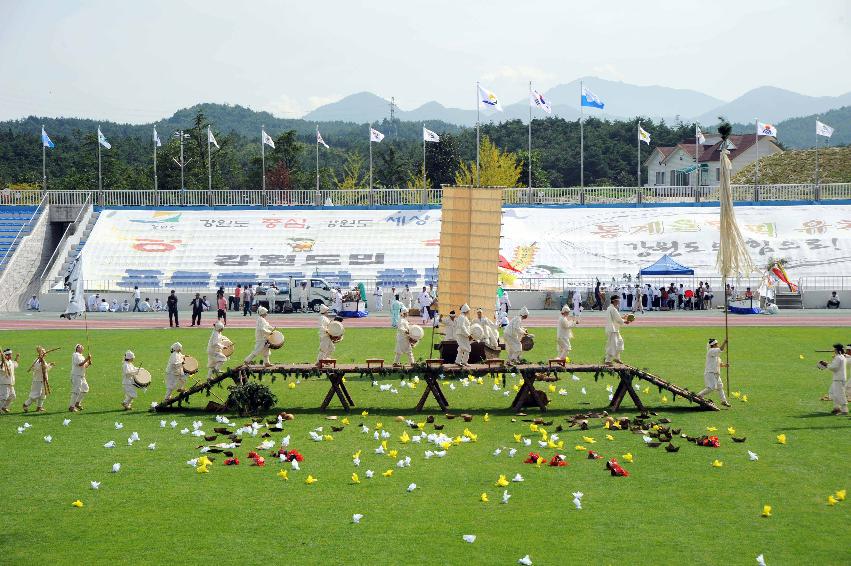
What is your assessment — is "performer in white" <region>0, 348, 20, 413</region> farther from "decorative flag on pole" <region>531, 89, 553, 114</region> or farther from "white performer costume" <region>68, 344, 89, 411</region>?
"decorative flag on pole" <region>531, 89, 553, 114</region>

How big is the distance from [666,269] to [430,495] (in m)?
36.1

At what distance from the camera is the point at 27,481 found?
1423cm

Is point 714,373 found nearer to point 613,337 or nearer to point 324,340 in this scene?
point 613,337

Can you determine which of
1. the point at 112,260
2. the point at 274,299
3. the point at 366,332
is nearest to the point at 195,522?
the point at 366,332

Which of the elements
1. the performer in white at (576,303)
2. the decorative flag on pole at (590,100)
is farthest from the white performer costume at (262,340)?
the decorative flag on pole at (590,100)

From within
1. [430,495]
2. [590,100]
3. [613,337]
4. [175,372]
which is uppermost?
[590,100]

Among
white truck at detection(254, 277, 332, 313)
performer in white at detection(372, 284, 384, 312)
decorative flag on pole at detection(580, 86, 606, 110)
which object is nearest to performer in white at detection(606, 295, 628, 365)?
white truck at detection(254, 277, 332, 313)

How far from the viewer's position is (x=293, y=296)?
46.7 m

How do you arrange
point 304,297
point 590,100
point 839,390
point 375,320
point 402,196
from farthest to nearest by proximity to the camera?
point 402,196 < point 590,100 < point 304,297 < point 375,320 < point 839,390

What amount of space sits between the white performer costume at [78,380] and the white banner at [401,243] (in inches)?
1164

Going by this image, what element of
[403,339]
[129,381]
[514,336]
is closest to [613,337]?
[514,336]

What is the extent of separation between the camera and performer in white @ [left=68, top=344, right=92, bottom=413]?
64.8 ft

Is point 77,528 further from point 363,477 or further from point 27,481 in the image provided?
point 363,477

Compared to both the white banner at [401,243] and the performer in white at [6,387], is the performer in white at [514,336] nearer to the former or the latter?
the performer in white at [6,387]
